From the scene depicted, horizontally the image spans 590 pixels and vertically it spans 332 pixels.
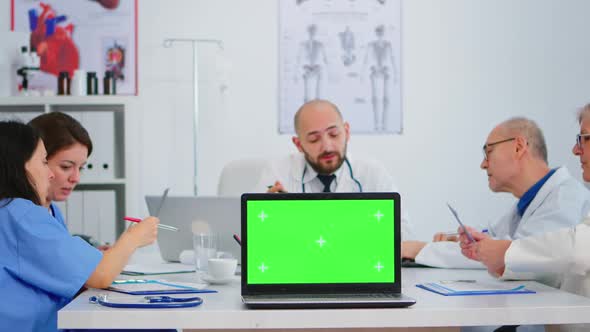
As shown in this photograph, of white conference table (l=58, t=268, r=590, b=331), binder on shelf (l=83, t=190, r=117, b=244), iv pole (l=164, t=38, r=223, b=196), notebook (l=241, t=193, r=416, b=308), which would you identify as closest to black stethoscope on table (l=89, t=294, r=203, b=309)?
white conference table (l=58, t=268, r=590, b=331)

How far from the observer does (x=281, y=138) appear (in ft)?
13.3

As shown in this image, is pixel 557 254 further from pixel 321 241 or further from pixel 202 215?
pixel 202 215

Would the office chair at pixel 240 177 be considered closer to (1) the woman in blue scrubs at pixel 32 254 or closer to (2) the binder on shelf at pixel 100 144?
(2) the binder on shelf at pixel 100 144

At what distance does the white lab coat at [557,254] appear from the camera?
168 cm

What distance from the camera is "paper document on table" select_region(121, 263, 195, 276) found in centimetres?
208

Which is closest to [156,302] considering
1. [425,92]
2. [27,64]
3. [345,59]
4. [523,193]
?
[523,193]

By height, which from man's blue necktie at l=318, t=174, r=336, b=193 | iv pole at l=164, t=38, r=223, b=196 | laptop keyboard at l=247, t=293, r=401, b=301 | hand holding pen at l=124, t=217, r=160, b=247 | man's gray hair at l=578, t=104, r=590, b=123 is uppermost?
iv pole at l=164, t=38, r=223, b=196

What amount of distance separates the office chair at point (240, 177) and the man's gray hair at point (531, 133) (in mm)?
1140

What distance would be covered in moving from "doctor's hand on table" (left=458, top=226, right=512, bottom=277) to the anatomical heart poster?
2589 millimetres

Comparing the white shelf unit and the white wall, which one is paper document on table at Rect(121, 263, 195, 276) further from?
the white wall

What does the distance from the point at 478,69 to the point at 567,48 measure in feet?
1.71

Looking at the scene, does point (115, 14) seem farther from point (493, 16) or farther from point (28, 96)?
point (493, 16)

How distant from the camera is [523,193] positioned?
241 centimetres

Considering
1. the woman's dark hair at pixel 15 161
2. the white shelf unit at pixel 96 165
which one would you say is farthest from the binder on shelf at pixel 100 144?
the woman's dark hair at pixel 15 161
